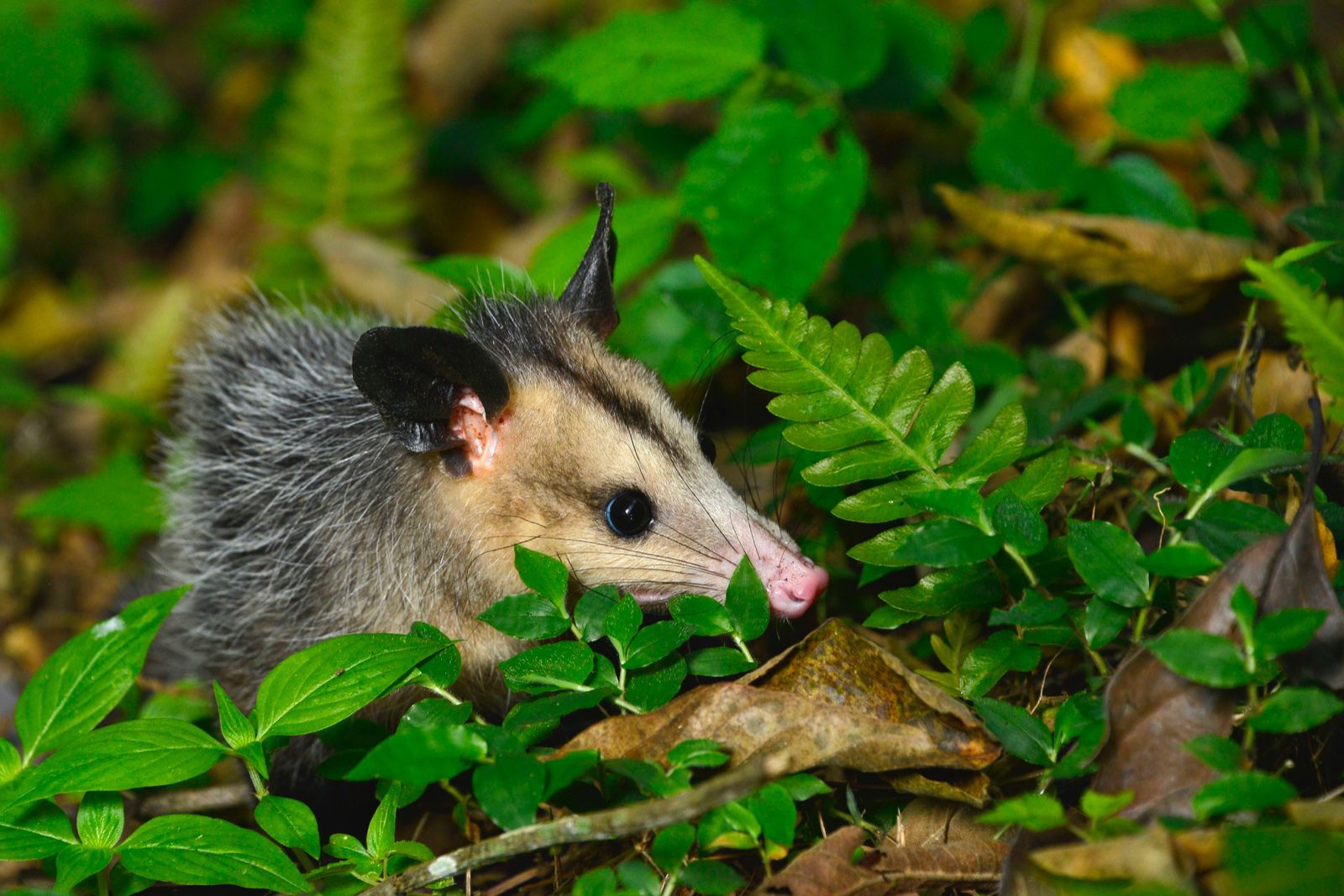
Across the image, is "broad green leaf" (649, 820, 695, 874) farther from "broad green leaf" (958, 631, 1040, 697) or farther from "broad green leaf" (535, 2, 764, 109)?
"broad green leaf" (535, 2, 764, 109)

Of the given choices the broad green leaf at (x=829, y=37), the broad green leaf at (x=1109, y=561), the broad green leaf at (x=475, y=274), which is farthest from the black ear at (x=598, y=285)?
Answer: the broad green leaf at (x=1109, y=561)

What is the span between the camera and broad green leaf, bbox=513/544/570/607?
206 cm

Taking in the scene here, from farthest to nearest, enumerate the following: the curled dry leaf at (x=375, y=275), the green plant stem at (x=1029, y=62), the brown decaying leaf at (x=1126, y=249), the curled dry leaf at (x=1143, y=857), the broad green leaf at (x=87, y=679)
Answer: the curled dry leaf at (x=375, y=275)
the green plant stem at (x=1029, y=62)
the brown decaying leaf at (x=1126, y=249)
the broad green leaf at (x=87, y=679)
the curled dry leaf at (x=1143, y=857)

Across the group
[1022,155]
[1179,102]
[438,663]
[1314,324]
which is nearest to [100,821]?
[438,663]

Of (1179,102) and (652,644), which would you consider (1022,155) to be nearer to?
(1179,102)

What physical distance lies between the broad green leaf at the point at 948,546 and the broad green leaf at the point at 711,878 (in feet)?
1.93

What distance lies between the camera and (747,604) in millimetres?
2033

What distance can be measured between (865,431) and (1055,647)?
0.56m

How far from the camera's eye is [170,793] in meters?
2.60

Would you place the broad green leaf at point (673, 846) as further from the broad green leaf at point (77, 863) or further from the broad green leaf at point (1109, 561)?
the broad green leaf at point (77, 863)

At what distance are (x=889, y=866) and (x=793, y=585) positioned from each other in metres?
0.57

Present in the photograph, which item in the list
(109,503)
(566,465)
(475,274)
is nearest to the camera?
(566,465)

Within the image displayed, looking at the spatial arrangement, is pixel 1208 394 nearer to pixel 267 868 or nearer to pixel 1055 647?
pixel 1055 647

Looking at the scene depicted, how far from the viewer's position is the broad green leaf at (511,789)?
170 centimetres
